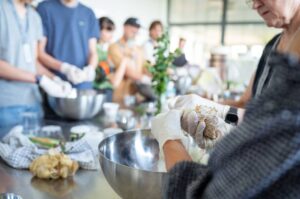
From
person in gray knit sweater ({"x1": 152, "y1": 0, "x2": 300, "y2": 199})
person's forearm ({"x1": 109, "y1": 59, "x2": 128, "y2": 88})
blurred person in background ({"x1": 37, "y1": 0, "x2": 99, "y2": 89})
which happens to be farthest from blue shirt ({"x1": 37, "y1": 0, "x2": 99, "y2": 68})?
person in gray knit sweater ({"x1": 152, "y1": 0, "x2": 300, "y2": 199})

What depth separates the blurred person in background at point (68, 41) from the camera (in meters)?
1.92

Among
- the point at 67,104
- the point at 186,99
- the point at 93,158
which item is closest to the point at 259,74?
the point at 186,99

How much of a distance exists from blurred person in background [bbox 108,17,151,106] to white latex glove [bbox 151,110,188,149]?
1728 millimetres

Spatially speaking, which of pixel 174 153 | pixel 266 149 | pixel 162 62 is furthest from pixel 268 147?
pixel 162 62

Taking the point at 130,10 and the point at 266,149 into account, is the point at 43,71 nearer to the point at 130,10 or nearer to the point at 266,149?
the point at 266,149

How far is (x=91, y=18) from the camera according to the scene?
2.09 meters

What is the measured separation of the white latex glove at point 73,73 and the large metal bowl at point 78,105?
0.09m

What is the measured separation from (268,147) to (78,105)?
1.46 meters

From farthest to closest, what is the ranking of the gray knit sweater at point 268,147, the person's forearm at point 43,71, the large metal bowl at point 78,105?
the person's forearm at point 43,71
the large metal bowl at point 78,105
the gray knit sweater at point 268,147

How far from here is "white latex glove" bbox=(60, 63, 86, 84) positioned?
1894 millimetres

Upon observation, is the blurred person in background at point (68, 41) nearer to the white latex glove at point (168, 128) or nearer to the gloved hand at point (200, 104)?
the gloved hand at point (200, 104)

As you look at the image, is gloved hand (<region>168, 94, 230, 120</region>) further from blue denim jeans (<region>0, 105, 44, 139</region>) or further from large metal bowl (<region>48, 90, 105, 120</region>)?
blue denim jeans (<region>0, 105, 44, 139</region>)

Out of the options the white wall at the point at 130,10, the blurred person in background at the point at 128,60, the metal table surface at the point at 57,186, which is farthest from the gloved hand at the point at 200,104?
the white wall at the point at 130,10

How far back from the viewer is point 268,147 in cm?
38
